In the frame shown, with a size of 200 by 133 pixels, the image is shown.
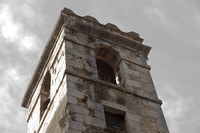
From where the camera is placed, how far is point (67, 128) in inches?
321

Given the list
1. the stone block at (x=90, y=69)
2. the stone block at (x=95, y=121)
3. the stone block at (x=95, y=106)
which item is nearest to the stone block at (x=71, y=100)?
the stone block at (x=95, y=106)

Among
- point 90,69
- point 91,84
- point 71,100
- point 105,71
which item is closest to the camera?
point 71,100

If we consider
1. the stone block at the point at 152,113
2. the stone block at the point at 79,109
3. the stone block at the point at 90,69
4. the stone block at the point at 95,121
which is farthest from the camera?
the stone block at the point at 90,69

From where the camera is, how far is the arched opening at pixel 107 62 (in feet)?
40.9

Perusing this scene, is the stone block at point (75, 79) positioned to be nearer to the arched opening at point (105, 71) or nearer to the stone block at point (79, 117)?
the stone block at point (79, 117)

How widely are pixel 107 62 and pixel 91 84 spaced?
296 cm

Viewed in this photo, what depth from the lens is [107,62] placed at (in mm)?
12797

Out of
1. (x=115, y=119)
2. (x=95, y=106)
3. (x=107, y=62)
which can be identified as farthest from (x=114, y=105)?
(x=107, y=62)

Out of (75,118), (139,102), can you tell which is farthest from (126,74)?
(75,118)

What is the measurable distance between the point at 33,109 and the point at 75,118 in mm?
4794

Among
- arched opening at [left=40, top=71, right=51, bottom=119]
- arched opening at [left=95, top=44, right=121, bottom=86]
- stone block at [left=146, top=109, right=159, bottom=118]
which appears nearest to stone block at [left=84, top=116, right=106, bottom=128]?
stone block at [left=146, top=109, right=159, bottom=118]

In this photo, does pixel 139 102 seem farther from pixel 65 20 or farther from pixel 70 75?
pixel 65 20

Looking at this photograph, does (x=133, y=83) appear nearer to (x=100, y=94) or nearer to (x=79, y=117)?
(x=100, y=94)

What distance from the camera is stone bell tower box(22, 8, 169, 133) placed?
29.7 ft
